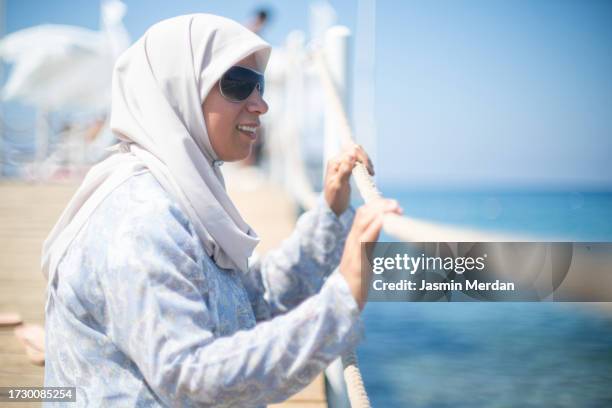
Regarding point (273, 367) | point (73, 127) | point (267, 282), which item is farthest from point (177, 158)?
point (73, 127)

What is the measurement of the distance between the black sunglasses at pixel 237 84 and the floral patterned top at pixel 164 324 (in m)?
0.20

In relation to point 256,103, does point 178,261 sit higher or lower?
lower

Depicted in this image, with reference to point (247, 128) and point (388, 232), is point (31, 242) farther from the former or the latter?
point (388, 232)

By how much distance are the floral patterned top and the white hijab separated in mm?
35

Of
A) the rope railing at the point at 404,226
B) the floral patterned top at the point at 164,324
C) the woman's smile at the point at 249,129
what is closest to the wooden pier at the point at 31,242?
the rope railing at the point at 404,226

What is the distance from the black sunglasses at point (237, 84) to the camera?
3.57ft

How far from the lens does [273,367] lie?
0.86 meters

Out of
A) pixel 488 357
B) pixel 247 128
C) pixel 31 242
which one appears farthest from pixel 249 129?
pixel 488 357

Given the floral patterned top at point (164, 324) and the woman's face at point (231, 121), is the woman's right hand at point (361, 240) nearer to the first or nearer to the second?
the floral patterned top at point (164, 324)

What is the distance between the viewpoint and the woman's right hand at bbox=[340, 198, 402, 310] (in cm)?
84

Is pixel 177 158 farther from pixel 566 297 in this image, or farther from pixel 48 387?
pixel 566 297

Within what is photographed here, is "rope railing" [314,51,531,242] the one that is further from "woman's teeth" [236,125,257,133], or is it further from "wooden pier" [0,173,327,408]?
"wooden pier" [0,173,327,408]

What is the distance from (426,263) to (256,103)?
562 mm

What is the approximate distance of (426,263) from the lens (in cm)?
147
